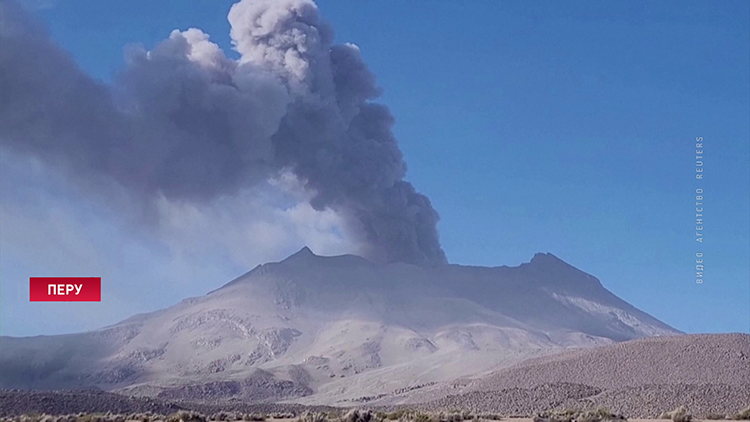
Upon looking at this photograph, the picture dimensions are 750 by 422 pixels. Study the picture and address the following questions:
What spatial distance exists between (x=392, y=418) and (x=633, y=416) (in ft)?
39.6

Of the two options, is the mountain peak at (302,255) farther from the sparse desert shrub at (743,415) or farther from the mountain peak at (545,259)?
the sparse desert shrub at (743,415)

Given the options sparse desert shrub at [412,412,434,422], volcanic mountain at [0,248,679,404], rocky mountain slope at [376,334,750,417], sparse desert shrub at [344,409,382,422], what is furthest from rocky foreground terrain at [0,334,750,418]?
volcanic mountain at [0,248,679,404]

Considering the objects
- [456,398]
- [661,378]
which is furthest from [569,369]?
[456,398]

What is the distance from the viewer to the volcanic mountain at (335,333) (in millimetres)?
70438

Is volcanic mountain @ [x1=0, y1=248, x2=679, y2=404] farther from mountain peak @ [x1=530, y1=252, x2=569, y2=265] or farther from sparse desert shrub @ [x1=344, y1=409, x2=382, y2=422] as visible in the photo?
sparse desert shrub @ [x1=344, y1=409, x2=382, y2=422]

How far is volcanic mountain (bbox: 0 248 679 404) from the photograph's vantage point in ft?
231

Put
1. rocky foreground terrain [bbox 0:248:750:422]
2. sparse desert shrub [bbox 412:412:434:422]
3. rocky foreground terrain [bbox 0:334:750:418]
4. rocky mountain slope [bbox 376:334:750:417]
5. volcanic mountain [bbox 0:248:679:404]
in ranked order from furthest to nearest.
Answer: volcanic mountain [bbox 0:248:679:404] < rocky foreground terrain [bbox 0:248:750:422] < rocky mountain slope [bbox 376:334:750:417] < rocky foreground terrain [bbox 0:334:750:418] < sparse desert shrub [bbox 412:412:434:422]

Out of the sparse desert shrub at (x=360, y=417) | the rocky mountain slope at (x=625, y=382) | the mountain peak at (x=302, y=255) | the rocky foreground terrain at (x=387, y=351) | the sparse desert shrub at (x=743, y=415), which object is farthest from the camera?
the mountain peak at (x=302, y=255)

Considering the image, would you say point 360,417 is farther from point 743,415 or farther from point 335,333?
point 335,333

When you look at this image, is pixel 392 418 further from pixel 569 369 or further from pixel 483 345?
pixel 483 345

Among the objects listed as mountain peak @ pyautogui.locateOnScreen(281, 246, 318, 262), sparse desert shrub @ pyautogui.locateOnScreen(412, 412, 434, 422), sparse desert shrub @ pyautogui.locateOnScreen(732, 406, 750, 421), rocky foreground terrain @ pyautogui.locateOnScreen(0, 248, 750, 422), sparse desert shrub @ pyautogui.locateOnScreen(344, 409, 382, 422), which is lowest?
sparse desert shrub @ pyautogui.locateOnScreen(732, 406, 750, 421)

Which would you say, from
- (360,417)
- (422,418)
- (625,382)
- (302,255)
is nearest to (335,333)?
(302,255)

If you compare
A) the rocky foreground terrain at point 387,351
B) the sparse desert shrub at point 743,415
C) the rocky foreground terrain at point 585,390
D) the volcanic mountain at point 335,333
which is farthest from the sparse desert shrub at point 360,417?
the volcanic mountain at point 335,333

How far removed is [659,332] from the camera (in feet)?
359
